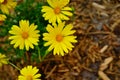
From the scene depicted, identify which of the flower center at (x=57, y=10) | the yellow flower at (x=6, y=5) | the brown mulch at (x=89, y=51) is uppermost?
the yellow flower at (x=6, y=5)

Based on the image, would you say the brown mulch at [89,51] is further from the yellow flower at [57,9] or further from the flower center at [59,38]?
the yellow flower at [57,9]

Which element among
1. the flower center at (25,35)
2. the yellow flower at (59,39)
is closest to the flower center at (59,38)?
the yellow flower at (59,39)

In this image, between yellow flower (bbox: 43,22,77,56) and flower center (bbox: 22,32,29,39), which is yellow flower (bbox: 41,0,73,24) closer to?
yellow flower (bbox: 43,22,77,56)

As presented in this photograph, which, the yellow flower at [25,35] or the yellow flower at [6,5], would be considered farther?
the yellow flower at [6,5]

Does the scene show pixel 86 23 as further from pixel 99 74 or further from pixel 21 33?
pixel 21 33

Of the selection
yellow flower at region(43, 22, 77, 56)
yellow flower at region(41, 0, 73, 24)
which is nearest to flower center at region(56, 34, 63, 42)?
yellow flower at region(43, 22, 77, 56)

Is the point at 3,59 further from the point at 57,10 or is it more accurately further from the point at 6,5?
the point at 57,10

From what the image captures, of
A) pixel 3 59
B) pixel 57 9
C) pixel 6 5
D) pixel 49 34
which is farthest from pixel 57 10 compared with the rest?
pixel 3 59

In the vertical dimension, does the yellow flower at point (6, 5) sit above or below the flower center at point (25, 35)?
above
